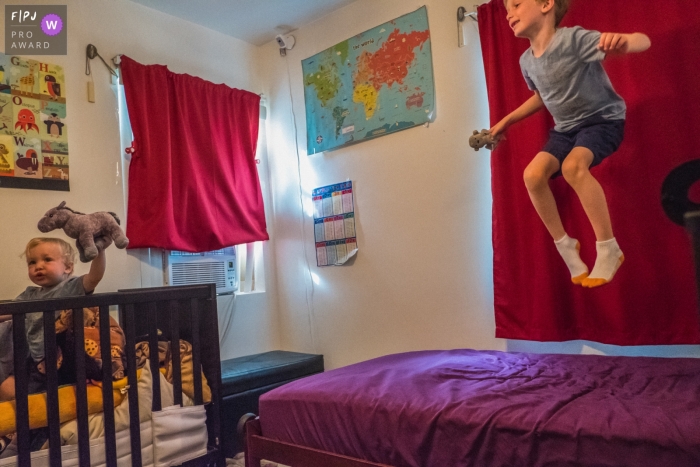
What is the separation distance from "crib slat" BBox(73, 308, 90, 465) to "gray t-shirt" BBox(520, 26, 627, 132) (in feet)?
5.77

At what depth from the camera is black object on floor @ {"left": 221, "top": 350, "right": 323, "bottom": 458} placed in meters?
2.52

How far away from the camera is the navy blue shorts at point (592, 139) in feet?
5.37

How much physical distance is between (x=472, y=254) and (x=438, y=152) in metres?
0.55

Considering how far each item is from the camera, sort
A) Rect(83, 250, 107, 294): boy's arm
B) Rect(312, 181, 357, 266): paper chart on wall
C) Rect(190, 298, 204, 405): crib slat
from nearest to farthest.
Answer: Rect(83, 250, 107, 294): boy's arm < Rect(190, 298, 204, 405): crib slat < Rect(312, 181, 357, 266): paper chart on wall

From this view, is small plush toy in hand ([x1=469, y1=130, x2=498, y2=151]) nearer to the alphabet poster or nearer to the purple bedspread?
the purple bedspread

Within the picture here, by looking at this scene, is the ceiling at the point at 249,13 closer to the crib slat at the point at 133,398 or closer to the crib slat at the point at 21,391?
the crib slat at the point at 133,398

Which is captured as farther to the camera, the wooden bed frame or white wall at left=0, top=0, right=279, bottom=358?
white wall at left=0, top=0, right=279, bottom=358

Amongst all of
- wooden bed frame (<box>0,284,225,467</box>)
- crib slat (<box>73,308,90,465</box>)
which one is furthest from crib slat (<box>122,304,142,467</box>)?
crib slat (<box>73,308,90,465</box>)

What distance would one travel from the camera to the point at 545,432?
132cm

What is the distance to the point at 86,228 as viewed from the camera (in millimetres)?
1830

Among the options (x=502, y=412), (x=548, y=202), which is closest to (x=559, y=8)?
(x=548, y=202)

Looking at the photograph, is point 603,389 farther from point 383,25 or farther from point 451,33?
point 383,25

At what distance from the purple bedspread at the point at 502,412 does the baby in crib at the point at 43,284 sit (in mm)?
822

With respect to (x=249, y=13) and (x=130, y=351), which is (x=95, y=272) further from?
(x=249, y=13)
